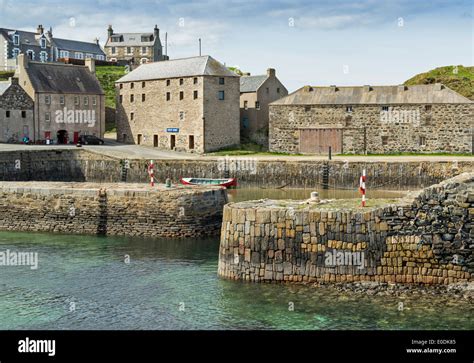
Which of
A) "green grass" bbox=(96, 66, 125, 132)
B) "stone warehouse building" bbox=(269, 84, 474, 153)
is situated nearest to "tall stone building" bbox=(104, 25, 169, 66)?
"green grass" bbox=(96, 66, 125, 132)

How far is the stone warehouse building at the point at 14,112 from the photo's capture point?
56.1 meters

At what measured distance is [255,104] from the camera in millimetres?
63000

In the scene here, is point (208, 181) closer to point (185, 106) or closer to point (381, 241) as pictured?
point (185, 106)

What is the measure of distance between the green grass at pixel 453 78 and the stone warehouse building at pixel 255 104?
602 inches

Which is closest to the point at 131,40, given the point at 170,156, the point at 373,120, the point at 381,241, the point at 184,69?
the point at 184,69

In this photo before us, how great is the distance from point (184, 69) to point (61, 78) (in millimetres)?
12034

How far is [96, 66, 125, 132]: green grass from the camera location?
7438 centimetres

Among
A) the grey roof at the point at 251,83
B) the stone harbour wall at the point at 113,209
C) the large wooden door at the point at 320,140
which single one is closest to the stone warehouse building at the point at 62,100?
the grey roof at the point at 251,83

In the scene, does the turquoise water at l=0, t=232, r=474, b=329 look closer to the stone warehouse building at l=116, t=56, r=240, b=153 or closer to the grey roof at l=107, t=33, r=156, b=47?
the stone warehouse building at l=116, t=56, r=240, b=153

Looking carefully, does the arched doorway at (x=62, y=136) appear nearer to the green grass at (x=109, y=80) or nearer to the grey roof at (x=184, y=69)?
the grey roof at (x=184, y=69)
